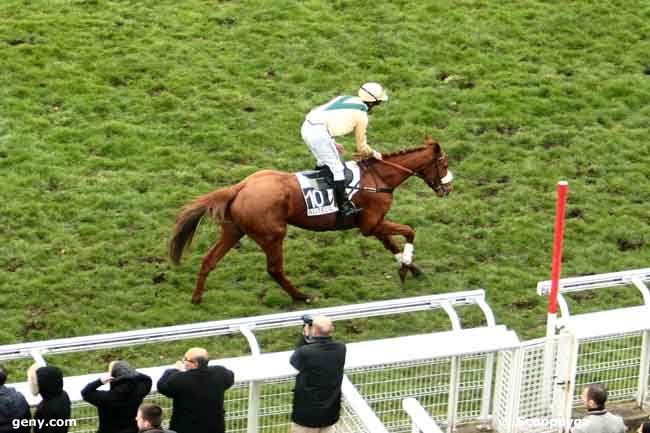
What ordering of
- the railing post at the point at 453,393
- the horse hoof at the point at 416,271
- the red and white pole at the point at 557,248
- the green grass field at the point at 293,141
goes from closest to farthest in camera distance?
the red and white pole at the point at 557,248 < the railing post at the point at 453,393 < the green grass field at the point at 293,141 < the horse hoof at the point at 416,271

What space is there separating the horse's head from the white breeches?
1.00 m

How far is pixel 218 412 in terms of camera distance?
7320 millimetres

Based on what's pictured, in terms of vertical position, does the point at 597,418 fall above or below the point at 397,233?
above

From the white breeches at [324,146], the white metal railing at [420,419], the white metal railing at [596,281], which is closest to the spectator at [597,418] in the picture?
the white metal railing at [420,419]

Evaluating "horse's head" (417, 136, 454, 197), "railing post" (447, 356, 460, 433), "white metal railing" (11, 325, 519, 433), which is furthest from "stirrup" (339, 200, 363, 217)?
"railing post" (447, 356, 460, 433)

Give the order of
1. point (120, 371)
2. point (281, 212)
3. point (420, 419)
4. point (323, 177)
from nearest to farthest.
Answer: point (420, 419)
point (120, 371)
point (281, 212)
point (323, 177)

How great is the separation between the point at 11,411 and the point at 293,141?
6.82 meters

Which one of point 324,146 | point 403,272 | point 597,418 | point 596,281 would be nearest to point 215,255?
point 324,146

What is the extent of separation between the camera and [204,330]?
8297 mm

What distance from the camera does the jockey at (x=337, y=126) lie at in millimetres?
10641

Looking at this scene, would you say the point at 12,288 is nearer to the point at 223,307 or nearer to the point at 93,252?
the point at 93,252

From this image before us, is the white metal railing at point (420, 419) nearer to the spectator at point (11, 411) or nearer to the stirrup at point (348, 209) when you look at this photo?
the spectator at point (11, 411)

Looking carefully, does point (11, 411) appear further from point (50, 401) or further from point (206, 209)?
point (206, 209)

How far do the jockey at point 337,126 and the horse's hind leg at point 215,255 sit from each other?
917 millimetres
